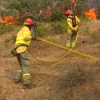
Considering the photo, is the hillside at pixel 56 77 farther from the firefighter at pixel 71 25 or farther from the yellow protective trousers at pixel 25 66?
the firefighter at pixel 71 25

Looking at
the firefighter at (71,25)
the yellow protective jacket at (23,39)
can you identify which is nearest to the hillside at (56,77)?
the firefighter at (71,25)

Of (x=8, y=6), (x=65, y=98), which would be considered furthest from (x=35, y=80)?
(x=8, y=6)

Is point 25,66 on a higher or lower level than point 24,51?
lower

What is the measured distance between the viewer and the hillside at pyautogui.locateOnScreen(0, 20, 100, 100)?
5.19m

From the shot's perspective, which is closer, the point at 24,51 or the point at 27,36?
the point at 27,36

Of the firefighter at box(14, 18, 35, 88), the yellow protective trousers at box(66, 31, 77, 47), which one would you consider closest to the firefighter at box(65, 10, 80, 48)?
the yellow protective trousers at box(66, 31, 77, 47)

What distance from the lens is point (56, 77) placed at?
617 centimetres

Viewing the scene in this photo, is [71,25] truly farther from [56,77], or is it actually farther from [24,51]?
[24,51]

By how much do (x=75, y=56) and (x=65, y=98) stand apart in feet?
10.7

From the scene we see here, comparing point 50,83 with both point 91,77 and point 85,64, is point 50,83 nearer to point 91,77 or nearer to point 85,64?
point 91,77

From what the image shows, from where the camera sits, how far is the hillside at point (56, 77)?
5.19 metres

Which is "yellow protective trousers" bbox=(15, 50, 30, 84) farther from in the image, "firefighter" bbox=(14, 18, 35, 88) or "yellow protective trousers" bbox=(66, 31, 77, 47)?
"yellow protective trousers" bbox=(66, 31, 77, 47)

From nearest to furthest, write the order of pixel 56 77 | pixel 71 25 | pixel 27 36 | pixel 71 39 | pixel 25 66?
pixel 27 36
pixel 25 66
pixel 56 77
pixel 71 25
pixel 71 39

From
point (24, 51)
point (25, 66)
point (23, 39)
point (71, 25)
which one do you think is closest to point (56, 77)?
point (25, 66)
